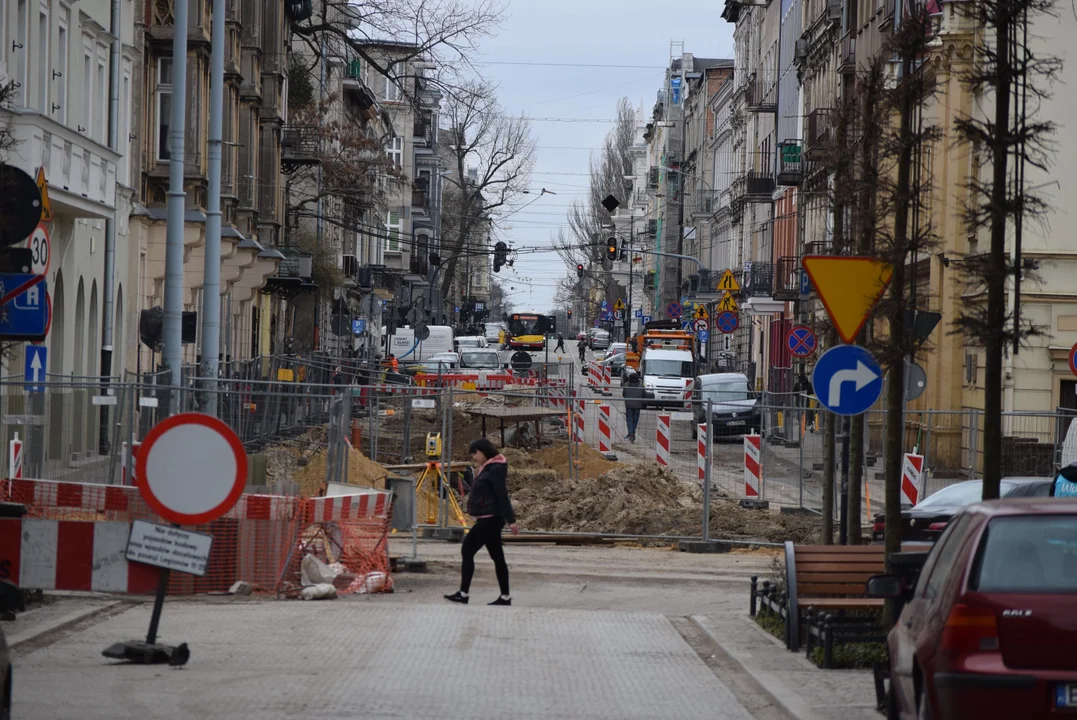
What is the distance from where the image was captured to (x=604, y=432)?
30.2m

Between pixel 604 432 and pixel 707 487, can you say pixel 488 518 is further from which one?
pixel 604 432

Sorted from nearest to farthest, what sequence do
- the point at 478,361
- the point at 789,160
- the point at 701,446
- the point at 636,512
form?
the point at 636,512
the point at 701,446
the point at 789,160
the point at 478,361

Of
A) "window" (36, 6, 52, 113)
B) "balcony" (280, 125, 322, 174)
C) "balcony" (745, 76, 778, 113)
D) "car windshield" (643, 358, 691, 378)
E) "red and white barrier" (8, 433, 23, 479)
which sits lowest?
"red and white barrier" (8, 433, 23, 479)

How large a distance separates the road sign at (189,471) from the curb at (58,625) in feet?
6.07

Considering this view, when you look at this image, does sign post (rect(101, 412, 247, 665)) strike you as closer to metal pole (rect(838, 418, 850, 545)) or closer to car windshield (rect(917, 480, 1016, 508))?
metal pole (rect(838, 418, 850, 545))

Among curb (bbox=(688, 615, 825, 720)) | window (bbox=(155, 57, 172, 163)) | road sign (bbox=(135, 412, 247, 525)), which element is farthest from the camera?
window (bbox=(155, 57, 172, 163))

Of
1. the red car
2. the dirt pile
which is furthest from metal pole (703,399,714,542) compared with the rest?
the red car

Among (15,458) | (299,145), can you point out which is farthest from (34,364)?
(299,145)

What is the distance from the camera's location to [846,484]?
1548 centimetres

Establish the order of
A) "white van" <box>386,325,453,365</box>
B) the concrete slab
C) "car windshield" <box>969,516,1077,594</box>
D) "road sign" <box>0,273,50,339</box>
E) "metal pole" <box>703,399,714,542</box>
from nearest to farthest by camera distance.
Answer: "car windshield" <box>969,516,1077,594</box>, the concrete slab, "road sign" <box>0,273,50,339</box>, "metal pole" <box>703,399,714,542</box>, "white van" <box>386,325,453,365</box>

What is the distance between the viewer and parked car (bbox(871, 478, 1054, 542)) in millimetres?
18828

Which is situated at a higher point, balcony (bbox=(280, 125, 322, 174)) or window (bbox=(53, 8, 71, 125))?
balcony (bbox=(280, 125, 322, 174))

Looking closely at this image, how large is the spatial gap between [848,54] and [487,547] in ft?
121

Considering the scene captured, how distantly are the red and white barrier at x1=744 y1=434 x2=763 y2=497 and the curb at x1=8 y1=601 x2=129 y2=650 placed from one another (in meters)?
12.7
